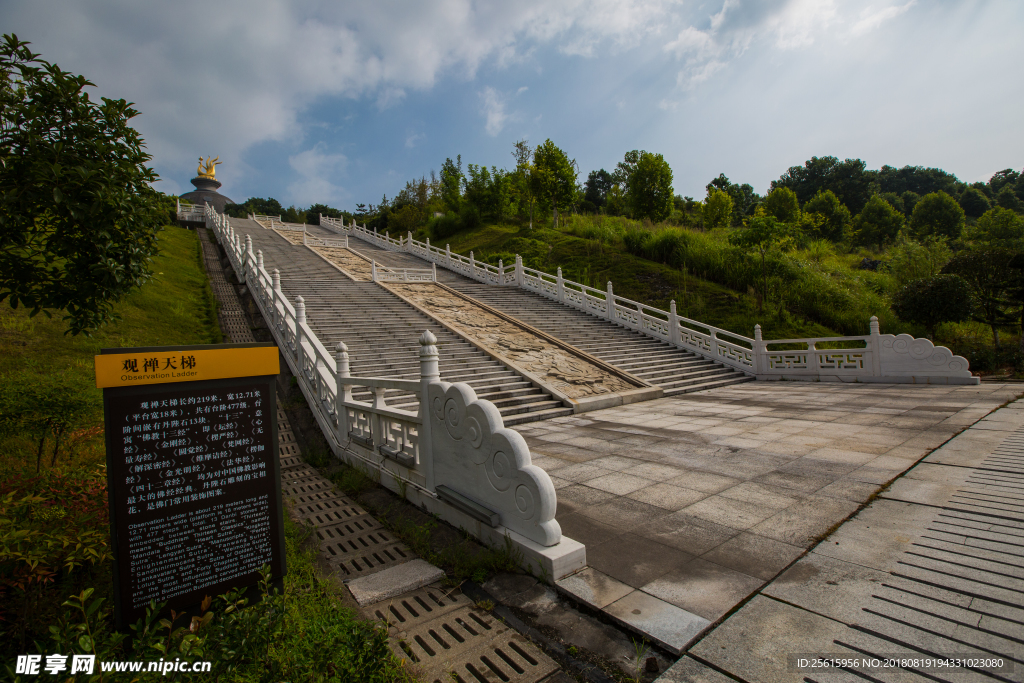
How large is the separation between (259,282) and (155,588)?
1415 cm

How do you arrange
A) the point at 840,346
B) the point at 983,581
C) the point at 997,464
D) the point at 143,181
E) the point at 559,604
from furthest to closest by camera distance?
the point at 840,346
the point at 997,464
the point at 143,181
the point at 559,604
the point at 983,581

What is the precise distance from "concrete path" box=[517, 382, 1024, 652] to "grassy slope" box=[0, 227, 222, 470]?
5.21 metres

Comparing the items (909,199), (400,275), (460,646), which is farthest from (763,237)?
(909,199)

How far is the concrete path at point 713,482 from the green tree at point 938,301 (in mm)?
4467

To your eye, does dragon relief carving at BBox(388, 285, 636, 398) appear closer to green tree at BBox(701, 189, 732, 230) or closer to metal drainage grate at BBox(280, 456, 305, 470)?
metal drainage grate at BBox(280, 456, 305, 470)

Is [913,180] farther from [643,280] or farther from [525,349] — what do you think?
[525,349]

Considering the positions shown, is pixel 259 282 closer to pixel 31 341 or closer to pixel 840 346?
pixel 31 341

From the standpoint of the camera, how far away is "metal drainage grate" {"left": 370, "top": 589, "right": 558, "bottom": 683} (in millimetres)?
2502

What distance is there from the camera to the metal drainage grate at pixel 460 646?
98.5 inches

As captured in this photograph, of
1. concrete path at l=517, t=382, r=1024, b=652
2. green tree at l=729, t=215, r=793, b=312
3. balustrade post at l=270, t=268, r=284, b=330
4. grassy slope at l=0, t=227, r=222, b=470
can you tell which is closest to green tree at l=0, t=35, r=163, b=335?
grassy slope at l=0, t=227, r=222, b=470

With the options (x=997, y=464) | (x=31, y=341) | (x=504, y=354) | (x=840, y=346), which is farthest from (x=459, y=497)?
(x=840, y=346)

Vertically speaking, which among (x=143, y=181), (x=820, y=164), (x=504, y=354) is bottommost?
(x=504, y=354)

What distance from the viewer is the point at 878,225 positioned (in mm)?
39844

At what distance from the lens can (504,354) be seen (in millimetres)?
12859
